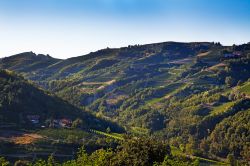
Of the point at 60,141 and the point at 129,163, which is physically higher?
the point at 129,163

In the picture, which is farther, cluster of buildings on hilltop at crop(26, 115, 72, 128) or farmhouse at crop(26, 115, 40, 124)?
farmhouse at crop(26, 115, 40, 124)

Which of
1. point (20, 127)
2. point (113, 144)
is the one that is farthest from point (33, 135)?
point (113, 144)

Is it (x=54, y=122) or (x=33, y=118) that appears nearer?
(x=33, y=118)

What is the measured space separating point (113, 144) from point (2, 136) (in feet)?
144

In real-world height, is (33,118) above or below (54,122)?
above

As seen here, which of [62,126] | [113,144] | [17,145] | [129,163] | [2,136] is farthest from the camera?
[62,126]

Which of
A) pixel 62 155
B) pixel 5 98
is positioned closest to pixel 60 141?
pixel 62 155

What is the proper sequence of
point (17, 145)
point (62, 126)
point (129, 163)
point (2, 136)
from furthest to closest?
point (62, 126)
point (2, 136)
point (17, 145)
point (129, 163)

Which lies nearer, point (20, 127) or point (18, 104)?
point (20, 127)

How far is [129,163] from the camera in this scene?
80.5 meters

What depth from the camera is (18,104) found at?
198875 mm

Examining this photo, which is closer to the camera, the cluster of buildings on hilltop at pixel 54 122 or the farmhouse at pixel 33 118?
the cluster of buildings on hilltop at pixel 54 122

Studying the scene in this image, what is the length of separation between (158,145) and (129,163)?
758 centimetres

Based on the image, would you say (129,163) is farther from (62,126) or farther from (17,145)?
(62,126)
